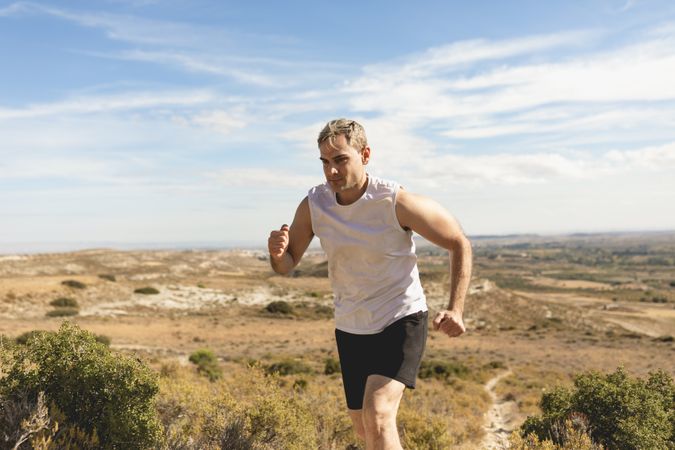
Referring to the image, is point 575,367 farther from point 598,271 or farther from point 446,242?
point 598,271

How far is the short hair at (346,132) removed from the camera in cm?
300

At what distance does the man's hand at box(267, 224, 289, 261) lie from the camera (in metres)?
3.24

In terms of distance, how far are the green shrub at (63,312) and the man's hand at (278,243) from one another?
1321 inches

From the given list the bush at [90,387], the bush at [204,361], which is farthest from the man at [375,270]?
the bush at [204,361]

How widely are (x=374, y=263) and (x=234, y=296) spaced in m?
48.3

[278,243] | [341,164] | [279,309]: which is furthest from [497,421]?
[279,309]

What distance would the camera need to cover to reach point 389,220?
9.80 ft

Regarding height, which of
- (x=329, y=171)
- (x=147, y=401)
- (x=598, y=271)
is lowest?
(x=598, y=271)

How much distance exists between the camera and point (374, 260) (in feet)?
9.96

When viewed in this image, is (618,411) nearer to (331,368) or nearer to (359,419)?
(359,419)

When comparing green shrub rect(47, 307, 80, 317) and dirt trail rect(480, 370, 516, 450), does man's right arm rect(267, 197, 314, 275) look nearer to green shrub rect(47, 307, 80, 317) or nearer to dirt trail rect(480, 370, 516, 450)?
dirt trail rect(480, 370, 516, 450)

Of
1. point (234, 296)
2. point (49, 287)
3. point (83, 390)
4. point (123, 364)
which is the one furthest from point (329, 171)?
point (234, 296)

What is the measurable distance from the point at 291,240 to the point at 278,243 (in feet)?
0.94

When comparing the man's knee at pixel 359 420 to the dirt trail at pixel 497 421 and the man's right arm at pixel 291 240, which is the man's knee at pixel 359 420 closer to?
the man's right arm at pixel 291 240
